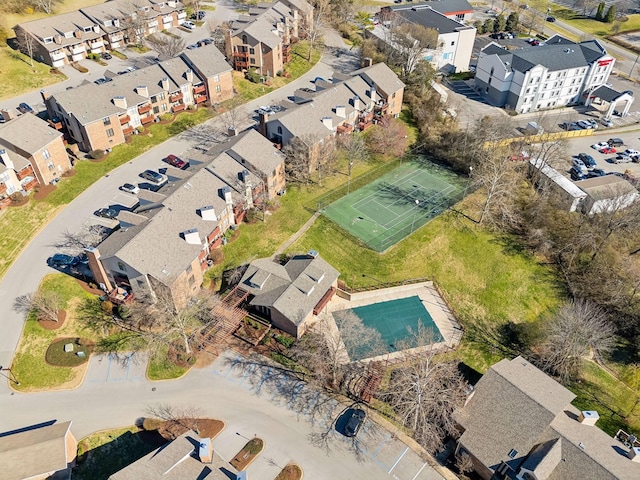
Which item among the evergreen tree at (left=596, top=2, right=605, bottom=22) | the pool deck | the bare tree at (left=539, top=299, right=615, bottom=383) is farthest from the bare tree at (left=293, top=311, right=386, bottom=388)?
the evergreen tree at (left=596, top=2, right=605, bottom=22)

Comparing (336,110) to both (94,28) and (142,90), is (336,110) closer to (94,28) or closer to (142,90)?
(142,90)

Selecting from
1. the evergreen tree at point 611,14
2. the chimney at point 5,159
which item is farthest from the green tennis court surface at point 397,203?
the evergreen tree at point 611,14

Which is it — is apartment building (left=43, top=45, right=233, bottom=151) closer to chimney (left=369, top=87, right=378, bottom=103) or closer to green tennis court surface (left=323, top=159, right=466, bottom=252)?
chimney (left=369, top=87, right=378, bottom=103)

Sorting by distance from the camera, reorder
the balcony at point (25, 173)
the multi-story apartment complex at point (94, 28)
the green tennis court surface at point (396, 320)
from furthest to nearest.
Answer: the multi-story apartment complex at point (94, 28) < the balcony at point (25, 173) < the green tennis court surface at point (396, 320)

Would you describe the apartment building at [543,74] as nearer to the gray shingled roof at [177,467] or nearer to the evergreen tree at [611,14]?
the evergreen tree at [611,14]

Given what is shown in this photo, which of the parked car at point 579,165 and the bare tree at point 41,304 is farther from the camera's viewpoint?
the parked car at point 579,165

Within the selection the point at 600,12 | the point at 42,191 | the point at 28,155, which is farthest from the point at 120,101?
the point at 600,12
